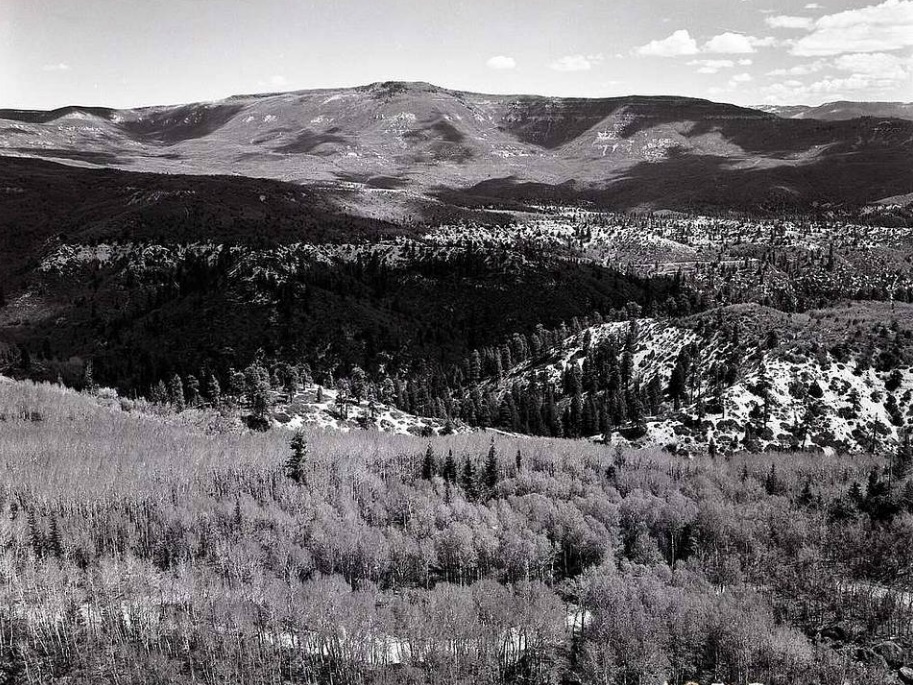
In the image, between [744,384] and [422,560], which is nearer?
[422,560]

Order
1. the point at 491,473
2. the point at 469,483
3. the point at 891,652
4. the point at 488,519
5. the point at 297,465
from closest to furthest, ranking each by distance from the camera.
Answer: the point at 891,652 → the point at 488,519 → the point at 297,465 → the point at 469,483 → the point at 491,473

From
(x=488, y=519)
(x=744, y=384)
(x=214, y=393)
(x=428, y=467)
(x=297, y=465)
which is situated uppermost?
(x=744, y=384)

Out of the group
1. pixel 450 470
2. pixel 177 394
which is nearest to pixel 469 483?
pixel 450 470

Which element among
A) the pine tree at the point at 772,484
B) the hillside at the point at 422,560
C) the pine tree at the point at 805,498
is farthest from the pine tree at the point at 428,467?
the pine tree at the point at 805,498

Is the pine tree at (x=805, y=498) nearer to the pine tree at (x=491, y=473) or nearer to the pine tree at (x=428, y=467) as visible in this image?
the pine tree at (x=491, y=473)

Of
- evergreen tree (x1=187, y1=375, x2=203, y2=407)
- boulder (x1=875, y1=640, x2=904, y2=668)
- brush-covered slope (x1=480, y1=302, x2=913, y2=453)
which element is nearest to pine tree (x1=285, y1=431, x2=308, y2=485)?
evergreen tree (x1=187, y1=375, x2=203, y2=407)

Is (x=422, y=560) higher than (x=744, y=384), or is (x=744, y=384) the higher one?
(x=744, y=384)

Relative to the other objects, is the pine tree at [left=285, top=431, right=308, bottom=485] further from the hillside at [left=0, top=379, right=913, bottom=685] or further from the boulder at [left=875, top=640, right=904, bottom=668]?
the boulder at [left=875, top=640, right=904, bottom=668]

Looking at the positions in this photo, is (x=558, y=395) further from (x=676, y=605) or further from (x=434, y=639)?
(x=434, y=639)

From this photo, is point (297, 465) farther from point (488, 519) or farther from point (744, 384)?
point (744, 384)

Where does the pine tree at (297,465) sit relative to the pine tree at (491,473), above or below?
above

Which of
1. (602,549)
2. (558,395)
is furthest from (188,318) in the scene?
(602,549)
